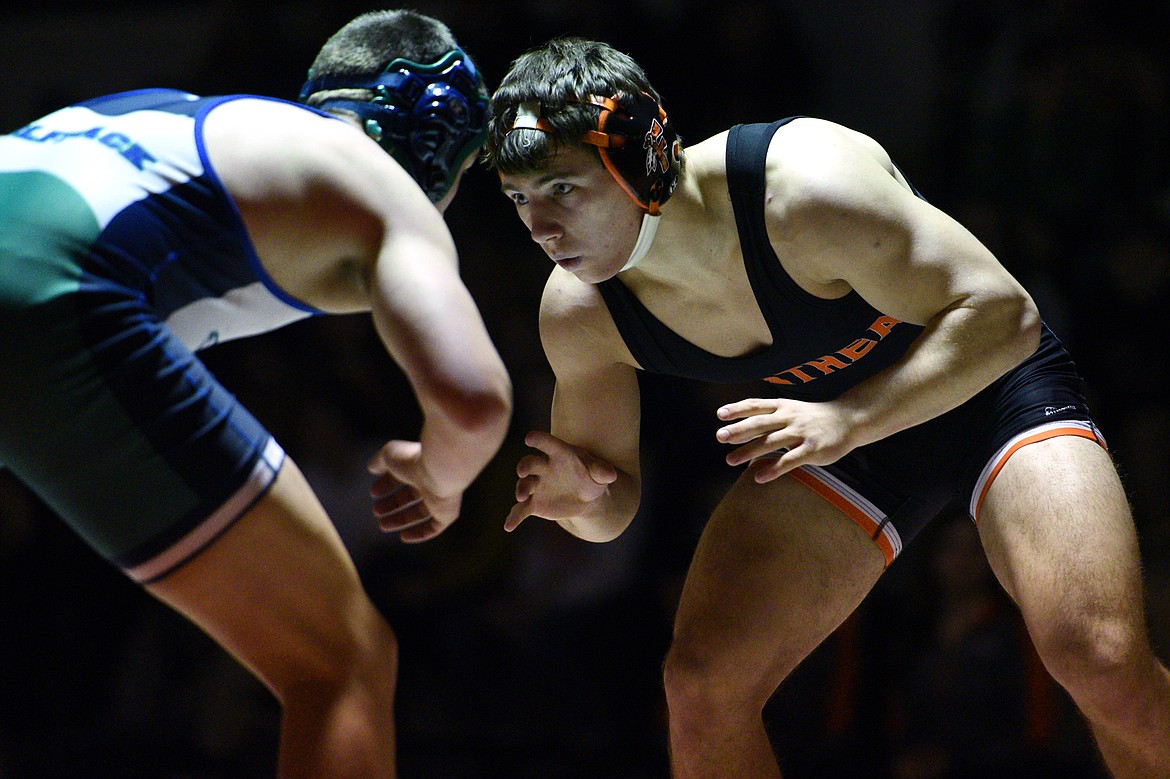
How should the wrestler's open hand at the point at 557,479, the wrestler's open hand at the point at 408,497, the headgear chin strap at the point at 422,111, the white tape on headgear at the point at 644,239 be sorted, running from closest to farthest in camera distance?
the wrestler's open hand at the point at 408,497
the headgear chin strap at the point at 422,111
the white tape on headgear at the point at 644,239
the wrestler's open hand at the point at 557,479

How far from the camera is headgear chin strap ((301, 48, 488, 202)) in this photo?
88.2 inches

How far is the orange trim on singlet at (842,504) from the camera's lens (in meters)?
2.53

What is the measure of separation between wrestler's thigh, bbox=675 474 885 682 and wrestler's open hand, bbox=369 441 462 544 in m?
0.70

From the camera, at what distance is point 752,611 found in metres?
2.42

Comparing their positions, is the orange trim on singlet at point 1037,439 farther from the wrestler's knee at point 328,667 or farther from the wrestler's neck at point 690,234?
the wrestler's knee at point 328,667

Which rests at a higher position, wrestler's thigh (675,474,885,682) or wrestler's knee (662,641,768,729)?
wrestler's thigh (675,474,885,682)

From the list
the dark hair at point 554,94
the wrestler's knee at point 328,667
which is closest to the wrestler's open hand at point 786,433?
the dark hair at point 554,94

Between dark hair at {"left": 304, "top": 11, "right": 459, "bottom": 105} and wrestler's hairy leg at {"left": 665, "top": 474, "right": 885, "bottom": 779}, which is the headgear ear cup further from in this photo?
wrestler's hairy leg at {"left": 665, "top": 474, "right": 885, "bottom": 779}

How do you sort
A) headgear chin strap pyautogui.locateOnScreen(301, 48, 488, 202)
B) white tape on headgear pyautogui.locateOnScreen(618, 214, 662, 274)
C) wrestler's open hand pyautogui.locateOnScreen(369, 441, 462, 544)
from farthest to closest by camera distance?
white tape on headgear pyautogui.locateOnScreen(618, 214, 662, 274) → headgear chin strap pyautogui.locateOnScreen(301, 48, 488, 202) → wrestler's open hand pyautogui.locateOnScreen(369, 441, 462, 544)

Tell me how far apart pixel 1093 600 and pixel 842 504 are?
1.90 feet

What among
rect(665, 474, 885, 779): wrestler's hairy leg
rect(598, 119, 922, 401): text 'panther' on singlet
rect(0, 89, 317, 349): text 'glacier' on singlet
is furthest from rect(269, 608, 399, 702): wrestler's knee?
rect(598, 119, 922, 401): text 'panther' on singlet

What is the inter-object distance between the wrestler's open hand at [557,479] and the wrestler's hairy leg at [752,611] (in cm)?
27

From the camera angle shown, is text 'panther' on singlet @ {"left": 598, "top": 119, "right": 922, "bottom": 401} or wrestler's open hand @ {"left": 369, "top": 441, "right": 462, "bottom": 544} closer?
wrestler's open hand @ {"left": 369, "top": 441, "right": 462, "bottom": 544}

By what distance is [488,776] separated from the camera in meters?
4.14
